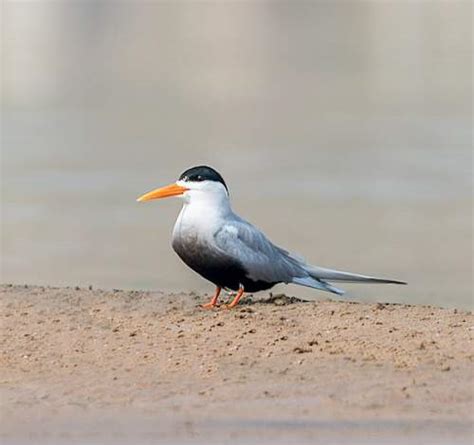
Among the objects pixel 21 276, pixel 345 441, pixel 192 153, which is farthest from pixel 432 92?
pixel 345 441

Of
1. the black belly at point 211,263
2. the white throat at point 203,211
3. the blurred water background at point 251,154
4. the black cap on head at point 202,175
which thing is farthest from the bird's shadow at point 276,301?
the blurred water background at point 251,154

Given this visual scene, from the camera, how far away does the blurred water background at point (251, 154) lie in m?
11.3

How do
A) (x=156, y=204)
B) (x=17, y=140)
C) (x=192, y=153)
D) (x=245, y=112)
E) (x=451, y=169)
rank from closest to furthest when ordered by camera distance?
(x=156, y=204) < (x=451, y=169) < (x=192, y=153) < (x=17, y=140) < (x=245, y=112)

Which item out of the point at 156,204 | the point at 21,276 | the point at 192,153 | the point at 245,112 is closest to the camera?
the point at 21,276

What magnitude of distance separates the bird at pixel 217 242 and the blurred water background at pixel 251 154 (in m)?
1.64

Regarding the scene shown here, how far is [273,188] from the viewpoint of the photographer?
14523mm

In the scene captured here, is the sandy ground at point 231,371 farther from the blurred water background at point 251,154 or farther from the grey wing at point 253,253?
the blurred water background at point 251,154

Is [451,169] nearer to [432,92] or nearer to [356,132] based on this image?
[356,132]

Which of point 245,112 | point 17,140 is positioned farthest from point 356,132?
point 17,140

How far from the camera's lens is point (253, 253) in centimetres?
817

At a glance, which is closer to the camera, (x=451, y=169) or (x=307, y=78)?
(x=451, y=169)

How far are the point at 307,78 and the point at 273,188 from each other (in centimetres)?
1506

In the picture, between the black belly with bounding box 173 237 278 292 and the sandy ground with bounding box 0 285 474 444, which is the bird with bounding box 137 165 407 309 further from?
the sandy ground with bounding box 0 285 474 444

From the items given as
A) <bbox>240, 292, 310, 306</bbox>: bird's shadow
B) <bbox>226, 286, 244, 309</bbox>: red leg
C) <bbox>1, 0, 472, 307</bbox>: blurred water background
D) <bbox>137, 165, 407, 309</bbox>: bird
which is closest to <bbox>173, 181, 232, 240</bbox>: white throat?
<bbox>137, 165, 407, 309</bbox>: bird
